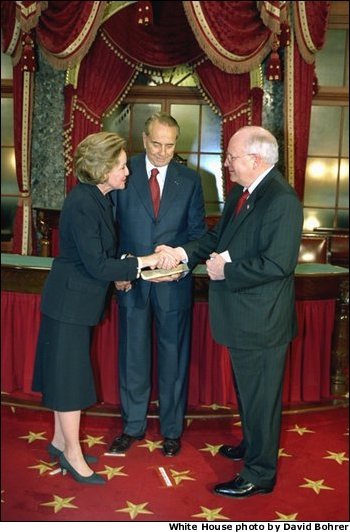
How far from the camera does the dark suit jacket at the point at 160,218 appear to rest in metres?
2.81

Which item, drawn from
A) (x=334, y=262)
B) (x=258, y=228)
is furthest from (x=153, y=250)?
(x=334, y=262)

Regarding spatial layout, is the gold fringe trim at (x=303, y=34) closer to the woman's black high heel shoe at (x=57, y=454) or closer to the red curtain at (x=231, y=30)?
the red curtain at (x=231, y=30)

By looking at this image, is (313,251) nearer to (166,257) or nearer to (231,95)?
(231,95)

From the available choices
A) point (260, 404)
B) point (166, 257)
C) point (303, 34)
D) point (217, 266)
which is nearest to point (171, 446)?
point (260, 404)

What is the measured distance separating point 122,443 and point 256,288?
1.10 m

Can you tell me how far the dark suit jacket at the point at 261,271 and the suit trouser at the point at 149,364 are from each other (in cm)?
41

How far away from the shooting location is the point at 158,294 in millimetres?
2881

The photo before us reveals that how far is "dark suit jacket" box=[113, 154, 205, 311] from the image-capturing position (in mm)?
2812

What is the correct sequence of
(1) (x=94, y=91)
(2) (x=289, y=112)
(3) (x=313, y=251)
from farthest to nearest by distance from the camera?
(1) (x=94, y=91) → (2) (x=289, y=112) → (3) (x=313, y=251)

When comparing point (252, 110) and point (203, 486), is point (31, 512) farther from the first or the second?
point (252, 110)

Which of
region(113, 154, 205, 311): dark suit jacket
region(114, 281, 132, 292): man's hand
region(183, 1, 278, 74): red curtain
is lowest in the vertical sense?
region(114, 281, 132, 292): man's hand

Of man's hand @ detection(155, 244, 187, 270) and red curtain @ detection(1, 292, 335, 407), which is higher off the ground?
man's hand @ detection(155, 244, 187, 270)

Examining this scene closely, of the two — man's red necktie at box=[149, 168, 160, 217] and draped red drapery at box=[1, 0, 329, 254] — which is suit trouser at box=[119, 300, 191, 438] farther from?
draped red drapery at box=[1, 0, 329, 254]

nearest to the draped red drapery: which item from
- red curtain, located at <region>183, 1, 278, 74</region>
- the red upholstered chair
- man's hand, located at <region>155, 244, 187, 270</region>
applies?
red curtain, located at <region>183, 1, 278, 74</region>
